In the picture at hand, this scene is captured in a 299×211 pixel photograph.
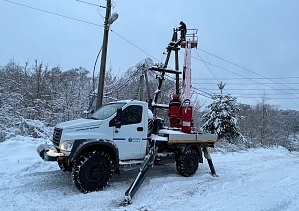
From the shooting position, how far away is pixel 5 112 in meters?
14.7

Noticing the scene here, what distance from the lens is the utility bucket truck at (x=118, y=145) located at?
6.31m

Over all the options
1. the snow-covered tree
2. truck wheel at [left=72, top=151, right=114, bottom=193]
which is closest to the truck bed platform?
truck wheel at [left=72, top=151, right=114, bottom=193]

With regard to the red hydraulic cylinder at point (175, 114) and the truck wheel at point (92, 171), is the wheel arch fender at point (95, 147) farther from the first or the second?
the red hydraulic cylinder at point (175, 114)

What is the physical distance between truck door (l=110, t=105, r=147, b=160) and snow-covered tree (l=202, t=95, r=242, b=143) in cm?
1155

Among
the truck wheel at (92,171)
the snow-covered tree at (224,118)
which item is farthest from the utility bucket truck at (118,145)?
the snow-covered tree at (224,118)

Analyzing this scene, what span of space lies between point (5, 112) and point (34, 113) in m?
1.86

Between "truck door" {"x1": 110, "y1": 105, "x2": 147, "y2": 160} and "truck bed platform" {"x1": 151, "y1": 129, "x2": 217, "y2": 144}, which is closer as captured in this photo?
"truck door" {"x1": 110, "y1": 105, "x2": 147, "y2": 160}

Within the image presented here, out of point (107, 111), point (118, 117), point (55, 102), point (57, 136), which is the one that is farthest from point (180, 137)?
point (55, 102)

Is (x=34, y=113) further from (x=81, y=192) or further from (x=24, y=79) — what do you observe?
(x=81, y=192)

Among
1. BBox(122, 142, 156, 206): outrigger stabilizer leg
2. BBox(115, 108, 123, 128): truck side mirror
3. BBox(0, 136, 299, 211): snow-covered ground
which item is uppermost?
BBox(115, 108, 123, 128): truck side mirror

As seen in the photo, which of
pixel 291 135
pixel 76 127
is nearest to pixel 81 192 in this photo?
pixel 76 127

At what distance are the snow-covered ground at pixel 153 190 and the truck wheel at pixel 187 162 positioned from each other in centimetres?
23

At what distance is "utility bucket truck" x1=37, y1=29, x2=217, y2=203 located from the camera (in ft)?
20.7

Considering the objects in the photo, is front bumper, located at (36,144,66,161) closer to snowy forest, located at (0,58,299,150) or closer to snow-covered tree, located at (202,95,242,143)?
snowy forest, located at (0,58,299,150)
